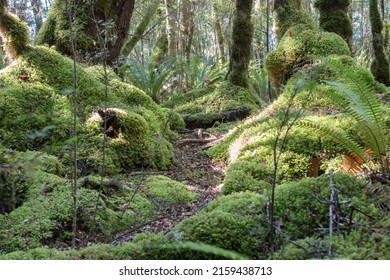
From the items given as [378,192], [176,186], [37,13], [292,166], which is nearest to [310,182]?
[378,192]

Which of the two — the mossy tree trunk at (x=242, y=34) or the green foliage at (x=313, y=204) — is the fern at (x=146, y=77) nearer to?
the mossy tree trunk at (x=242, y=34)

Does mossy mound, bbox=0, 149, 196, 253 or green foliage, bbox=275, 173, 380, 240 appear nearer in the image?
green foliage, bbox=275, 173, 380, 240

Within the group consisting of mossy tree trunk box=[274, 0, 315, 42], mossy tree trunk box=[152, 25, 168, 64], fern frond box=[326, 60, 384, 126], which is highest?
mossy tree trunk box=[152, 25, 168, 64]

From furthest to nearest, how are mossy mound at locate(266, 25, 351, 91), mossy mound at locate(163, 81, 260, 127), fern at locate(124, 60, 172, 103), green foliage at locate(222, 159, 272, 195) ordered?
fern at locate(124, 60, 172, 103) → mossy mound at locate(163, 81, 260, 127) → mossy mound at locate(266, 25, 351, 91) → green foliage at locate(222, 159, 272, 195)

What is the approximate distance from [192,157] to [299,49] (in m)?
2.63

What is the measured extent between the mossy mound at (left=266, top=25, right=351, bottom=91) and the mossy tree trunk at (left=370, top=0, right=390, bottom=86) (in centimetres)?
371

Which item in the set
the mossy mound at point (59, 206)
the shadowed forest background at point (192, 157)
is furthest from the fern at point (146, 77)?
the mossy mound at point (59, 206)

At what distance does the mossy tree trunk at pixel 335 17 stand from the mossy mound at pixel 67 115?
443cm

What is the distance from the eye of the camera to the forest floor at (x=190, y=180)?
365cm

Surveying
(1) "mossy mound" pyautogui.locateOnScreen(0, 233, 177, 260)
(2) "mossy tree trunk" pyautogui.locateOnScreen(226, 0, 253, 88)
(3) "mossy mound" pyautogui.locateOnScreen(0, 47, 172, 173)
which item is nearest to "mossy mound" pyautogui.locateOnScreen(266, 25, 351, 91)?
(2) "mossy tree trunk" pyautogui.locateOnScreen(226, 0, 253, 88)

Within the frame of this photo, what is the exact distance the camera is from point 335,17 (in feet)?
27.5

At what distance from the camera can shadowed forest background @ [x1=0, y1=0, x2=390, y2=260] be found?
2432mm

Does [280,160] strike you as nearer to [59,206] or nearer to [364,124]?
[364,124]

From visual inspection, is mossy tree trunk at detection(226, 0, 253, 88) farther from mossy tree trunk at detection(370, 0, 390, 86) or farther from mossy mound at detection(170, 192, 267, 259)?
mossy mound at detection(170, 192, 267, 259)
